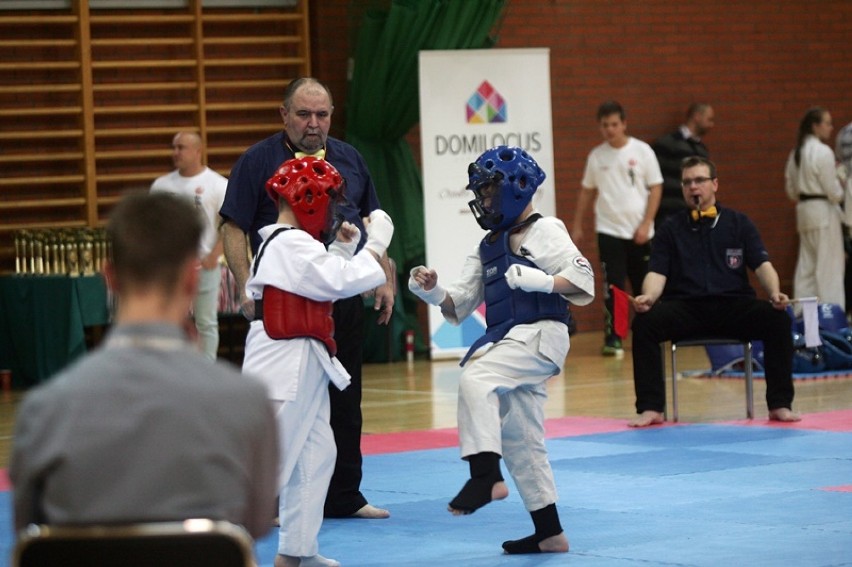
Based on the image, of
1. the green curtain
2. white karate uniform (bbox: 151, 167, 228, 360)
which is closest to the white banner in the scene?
the green curtain

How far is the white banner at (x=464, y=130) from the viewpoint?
11.2 meters

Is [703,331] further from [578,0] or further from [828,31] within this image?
[828,31]

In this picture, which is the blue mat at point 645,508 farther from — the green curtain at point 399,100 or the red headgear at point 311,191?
the green curtain at point 399,100

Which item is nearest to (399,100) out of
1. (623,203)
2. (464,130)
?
(464,130)

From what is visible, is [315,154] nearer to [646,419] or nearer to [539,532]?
[539,532]

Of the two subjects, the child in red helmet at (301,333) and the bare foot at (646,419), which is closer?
the child in red helmet at (301,333)

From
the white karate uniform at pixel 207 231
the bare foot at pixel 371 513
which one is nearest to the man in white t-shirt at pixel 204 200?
the white karate uniform at pixel 207 231

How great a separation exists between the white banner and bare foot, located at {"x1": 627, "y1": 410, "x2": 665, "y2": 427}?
139 inches

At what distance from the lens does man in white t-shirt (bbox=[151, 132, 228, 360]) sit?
970 cm

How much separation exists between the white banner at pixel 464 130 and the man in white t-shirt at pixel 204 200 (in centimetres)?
197

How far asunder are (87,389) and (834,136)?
14.0 meters

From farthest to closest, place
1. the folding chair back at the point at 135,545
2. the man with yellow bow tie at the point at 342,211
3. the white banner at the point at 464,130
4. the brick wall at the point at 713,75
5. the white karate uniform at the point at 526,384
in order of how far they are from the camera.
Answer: the brick wall at the point at 713,75, the white banner at the point at 464,130, the man with yellow bow tie at the point at 342,211, the white karate uniform at the point at 526,384, the folding chair back at the point at 135,545

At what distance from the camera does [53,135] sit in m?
11.1

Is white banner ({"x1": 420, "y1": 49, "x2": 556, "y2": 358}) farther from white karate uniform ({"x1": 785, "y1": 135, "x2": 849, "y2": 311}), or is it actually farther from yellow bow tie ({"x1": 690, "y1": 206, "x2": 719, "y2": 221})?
yellow bow tie ({"x1": 690, "y1": 206, "x2": 719, "y2": 221})
